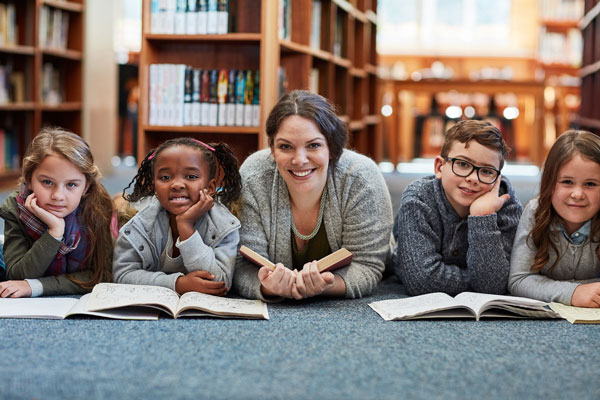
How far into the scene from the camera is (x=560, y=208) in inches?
80.7

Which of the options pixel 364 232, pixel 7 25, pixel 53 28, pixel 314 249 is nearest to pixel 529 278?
pixel 364 232

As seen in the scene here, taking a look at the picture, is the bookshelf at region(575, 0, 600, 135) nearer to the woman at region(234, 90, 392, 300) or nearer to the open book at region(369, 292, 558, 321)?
the woman at region(234, 90, 392, 300)

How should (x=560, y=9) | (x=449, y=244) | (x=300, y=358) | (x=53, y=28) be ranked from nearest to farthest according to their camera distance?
(x=300, y=358), (x=449, y=244), (x=53, y=28), (x=560, y=9)

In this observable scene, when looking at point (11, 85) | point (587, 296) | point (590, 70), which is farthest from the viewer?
point (590, 70)

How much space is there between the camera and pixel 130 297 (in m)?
1.89

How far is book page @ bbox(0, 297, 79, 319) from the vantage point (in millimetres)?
1812

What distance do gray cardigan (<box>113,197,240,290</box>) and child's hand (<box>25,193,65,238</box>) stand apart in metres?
0.16

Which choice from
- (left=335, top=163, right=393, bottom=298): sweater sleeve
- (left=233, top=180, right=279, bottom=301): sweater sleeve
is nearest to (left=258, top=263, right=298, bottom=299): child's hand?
(left=233, top=180, right=279, bottom=301): sweater sleeve

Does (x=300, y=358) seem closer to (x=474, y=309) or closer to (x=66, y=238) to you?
(x=474, y=309)

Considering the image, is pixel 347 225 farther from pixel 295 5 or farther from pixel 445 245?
pixel 295 5

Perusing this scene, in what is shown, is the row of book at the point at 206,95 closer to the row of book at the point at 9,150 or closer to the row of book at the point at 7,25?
the row of book at the point at 7,25

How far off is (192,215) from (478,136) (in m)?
0.80

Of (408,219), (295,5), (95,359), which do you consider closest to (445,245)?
(408,219)

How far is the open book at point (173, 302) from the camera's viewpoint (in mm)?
1848
